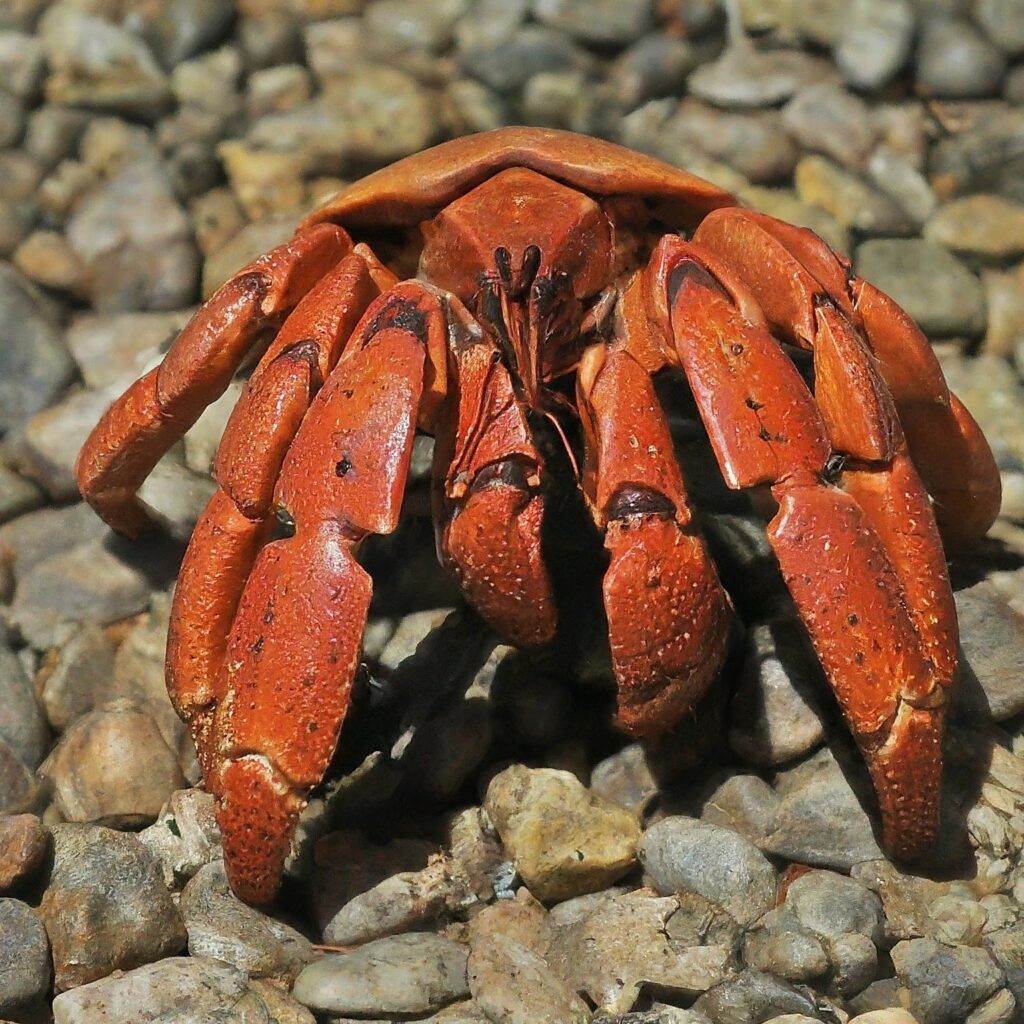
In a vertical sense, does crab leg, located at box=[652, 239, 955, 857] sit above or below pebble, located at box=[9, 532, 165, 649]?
above

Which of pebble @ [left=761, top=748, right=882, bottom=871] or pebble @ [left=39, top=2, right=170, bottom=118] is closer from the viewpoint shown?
pebble @ [left=761, top=748, right=882, bottom=871]

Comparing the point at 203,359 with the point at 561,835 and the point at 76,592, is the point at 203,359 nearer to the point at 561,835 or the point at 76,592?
the point at 76,592

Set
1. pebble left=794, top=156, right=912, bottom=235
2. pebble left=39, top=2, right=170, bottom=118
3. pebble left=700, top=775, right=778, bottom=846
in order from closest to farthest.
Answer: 1. pebble left=700, top=775, right=778, bottom=846
2. pebble left=794, top=156, right=912, bottom=235
3. pebble left=39, top=2, right=170, bottom=118

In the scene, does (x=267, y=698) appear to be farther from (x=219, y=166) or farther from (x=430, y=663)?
(x=219, y=166)

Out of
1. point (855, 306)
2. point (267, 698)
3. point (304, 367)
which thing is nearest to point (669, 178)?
point (855, 306)

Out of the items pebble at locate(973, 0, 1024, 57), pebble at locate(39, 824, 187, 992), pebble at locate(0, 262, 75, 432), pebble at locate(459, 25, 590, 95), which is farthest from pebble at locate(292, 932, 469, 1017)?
pebble at locate(973, 0, 1024, 57)

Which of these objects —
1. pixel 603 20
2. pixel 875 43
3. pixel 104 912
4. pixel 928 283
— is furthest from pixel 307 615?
pixel 875 43

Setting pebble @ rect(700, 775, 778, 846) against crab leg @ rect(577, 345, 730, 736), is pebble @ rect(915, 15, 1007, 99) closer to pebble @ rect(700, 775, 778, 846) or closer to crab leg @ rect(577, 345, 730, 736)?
crab leg @ rect(577, 345, 730, 736)
